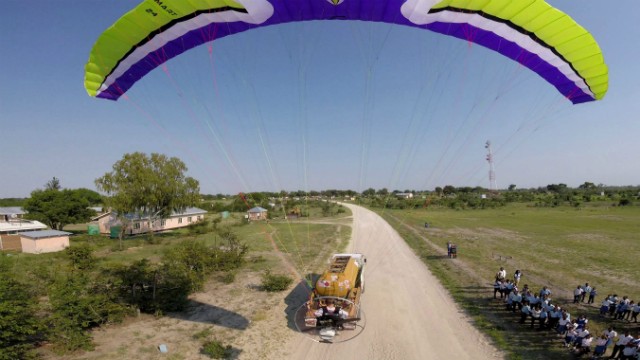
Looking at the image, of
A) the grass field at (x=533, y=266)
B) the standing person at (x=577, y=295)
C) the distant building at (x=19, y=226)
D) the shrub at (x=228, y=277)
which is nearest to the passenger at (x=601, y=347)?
the grass field at (x=533, y=266)

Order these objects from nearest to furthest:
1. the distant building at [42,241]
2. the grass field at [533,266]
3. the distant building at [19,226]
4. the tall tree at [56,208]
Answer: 1. the grass field at [533,266]
2. the distant building at [42,241]
3. the distant building at [19,226]
4. the tall tree at [56,208]

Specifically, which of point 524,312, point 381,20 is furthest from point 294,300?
point 381,20

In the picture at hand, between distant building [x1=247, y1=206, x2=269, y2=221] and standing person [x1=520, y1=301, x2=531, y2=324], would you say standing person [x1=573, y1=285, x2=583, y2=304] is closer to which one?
standing person [x1=520, y1=301, x2=531, y2=324]

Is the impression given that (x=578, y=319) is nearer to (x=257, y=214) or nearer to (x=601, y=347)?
(x=601, y=347)

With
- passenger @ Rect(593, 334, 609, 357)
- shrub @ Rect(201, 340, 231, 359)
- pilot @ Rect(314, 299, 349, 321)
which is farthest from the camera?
pilot @ Rect(314, 299, 349, 321)

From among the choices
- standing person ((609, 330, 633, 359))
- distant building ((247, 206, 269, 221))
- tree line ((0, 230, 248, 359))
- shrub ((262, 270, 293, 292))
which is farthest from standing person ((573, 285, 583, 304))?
distant building ((247, 206, 269, 221))

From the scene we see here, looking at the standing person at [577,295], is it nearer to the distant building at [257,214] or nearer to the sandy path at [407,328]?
the sandy path at [407,328]
